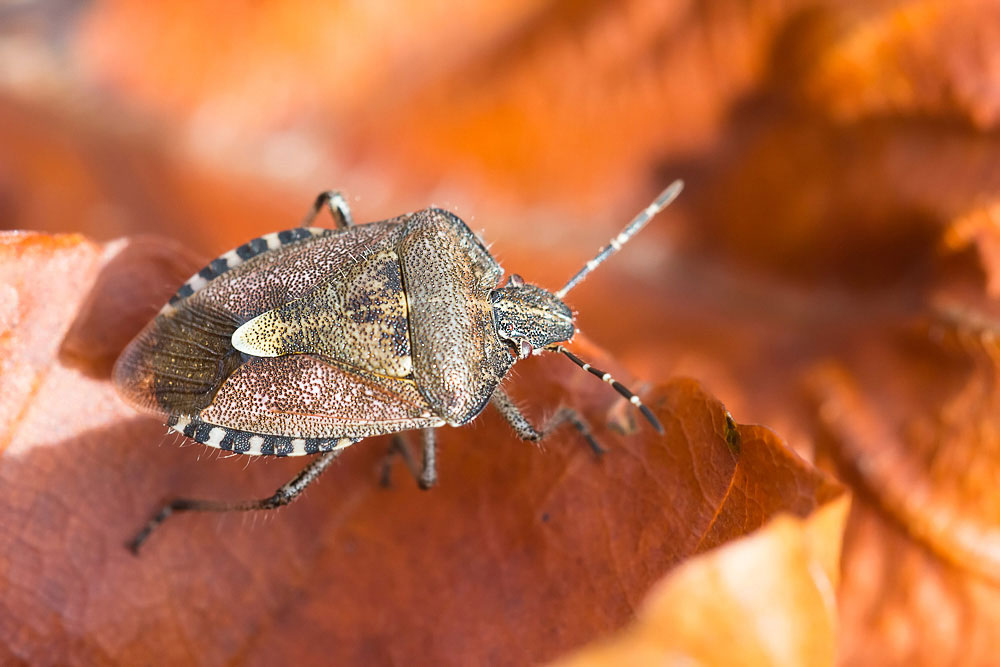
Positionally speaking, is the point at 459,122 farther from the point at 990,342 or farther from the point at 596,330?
the point at 990,342

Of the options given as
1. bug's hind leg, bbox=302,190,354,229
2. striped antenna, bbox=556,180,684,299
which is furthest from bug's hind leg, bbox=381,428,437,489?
bug's hind leg, bbox=302,190,354,229

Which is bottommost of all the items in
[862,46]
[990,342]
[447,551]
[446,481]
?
[990,342]

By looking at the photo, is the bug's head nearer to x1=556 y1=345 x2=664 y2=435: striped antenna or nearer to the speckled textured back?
the speckled textured back

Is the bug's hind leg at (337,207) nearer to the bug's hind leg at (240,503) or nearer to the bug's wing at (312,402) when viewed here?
the bug's wing at (312,402)

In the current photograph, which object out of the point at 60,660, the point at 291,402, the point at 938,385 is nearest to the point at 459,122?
the point at 291,402

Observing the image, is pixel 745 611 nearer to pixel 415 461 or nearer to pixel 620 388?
pixel 620 388

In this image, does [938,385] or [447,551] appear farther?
Result: [938,385]

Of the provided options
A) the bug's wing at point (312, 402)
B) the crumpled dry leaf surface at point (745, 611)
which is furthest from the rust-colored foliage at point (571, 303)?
the bug's wing at point (312, 402)
